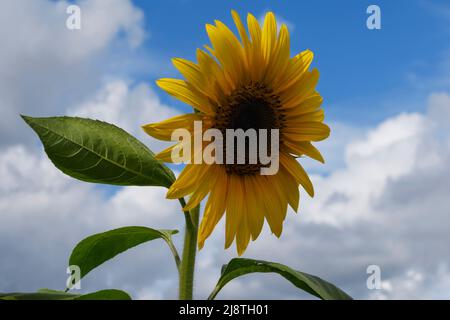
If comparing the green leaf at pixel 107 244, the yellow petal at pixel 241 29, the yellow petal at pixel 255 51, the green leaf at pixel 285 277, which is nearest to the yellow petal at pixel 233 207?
the green leaf at pixel 285 277

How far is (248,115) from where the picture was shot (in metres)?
2.68

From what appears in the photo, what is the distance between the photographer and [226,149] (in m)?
2.58

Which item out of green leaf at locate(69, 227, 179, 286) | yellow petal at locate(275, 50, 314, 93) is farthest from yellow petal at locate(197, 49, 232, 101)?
green leaf at locate(69, 227, 179, 286)

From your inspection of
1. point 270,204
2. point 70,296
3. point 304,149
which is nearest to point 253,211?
point 270,204

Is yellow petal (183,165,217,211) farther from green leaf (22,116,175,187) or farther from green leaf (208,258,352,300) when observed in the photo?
green leaf (208,258,352,300)

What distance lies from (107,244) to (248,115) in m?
0.82

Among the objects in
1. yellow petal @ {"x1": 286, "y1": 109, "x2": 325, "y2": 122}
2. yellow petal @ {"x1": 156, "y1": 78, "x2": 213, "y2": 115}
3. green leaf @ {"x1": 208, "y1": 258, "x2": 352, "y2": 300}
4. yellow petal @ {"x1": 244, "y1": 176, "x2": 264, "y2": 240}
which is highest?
yellow petal @ {"x1": 286, "y1": 109, "x2": 325, "y2": 122}

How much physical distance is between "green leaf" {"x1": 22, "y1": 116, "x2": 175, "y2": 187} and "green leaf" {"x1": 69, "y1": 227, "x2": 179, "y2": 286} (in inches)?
10.1

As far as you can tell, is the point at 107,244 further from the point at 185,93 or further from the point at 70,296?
the point at 185,93

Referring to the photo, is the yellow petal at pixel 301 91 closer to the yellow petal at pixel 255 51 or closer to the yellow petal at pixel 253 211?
the yellow petal at pixel 255 51

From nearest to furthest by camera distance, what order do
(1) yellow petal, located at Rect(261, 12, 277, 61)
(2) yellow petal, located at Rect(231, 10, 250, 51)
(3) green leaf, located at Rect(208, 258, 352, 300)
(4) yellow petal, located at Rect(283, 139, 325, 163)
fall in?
(3) green leaf, located at Rect(208, 258, 352, 300)
(2) yellow petal, located at Rect(231, 10, 250, 51)
(1) yellow petal, located at Rect(261, 12, 277, 61)
(4) yellow petal, located at Rect(283, 139, 325, 163)

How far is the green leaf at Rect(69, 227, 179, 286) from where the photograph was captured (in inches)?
99.3

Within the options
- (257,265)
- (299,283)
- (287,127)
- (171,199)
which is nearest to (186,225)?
(171,199)
